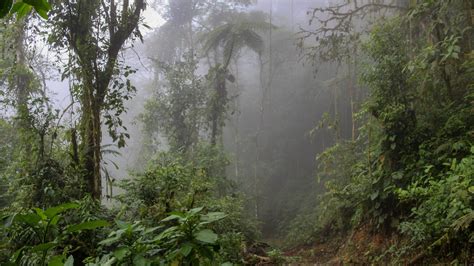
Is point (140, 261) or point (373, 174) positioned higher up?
point (140, 261)

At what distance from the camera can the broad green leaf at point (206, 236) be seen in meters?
1.46

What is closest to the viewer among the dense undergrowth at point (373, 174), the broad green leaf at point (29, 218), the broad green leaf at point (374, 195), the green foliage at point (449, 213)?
the broad green leaf at point (29, 218)

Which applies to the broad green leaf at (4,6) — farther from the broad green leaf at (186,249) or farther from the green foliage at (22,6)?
the broad green leaf at (186,249)

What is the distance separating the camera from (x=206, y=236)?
149 cm

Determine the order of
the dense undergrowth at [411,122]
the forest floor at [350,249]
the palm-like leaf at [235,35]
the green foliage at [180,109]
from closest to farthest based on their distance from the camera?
the dense undergrowth at [411,122], the forest floor at [350,249], the palm-like leaf at [235,35], the green foliage at [180,109]

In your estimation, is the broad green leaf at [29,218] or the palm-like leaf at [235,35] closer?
the broad green leaf at [29,218]

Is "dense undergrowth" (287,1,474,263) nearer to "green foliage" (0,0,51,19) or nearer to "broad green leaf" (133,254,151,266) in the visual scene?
"broad green leaf" (133,254,151,266)

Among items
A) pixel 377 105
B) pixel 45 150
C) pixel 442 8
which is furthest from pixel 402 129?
pixel 45 150

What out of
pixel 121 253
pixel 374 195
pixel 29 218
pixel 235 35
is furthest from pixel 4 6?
pixel 235 35

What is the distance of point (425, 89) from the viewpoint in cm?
650

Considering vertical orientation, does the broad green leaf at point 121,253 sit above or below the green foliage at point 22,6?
below

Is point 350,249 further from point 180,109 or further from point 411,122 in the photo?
point 180,109

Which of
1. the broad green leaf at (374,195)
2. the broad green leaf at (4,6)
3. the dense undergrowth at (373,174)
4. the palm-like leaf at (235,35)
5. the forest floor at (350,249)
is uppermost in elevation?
the palm-like leaf at (235,35)

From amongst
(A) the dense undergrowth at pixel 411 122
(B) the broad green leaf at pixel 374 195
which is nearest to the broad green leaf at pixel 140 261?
(A) the dense undergrowth at pixel 411 122
